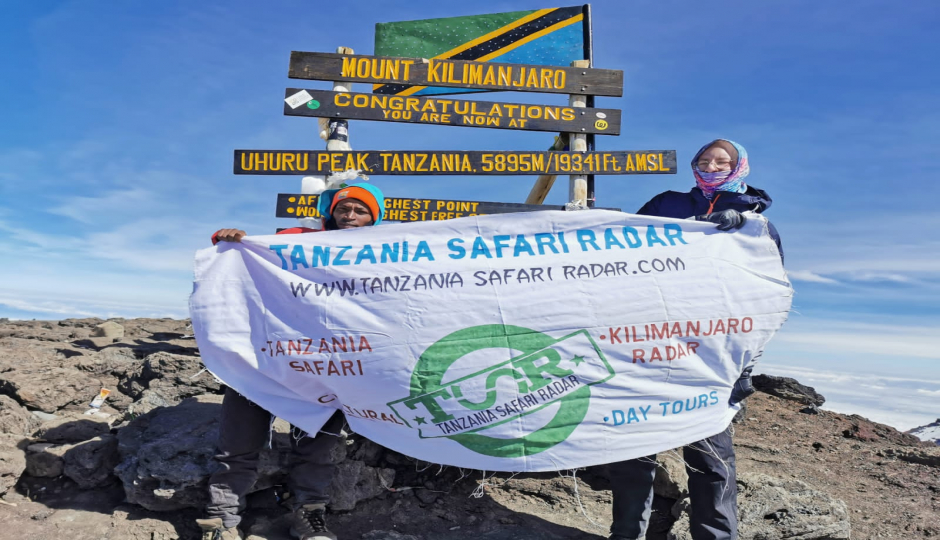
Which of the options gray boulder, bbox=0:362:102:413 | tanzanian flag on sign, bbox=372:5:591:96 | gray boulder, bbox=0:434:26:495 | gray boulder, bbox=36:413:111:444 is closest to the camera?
gray boulder, bbox=0:434:26:495

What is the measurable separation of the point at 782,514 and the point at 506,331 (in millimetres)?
2544

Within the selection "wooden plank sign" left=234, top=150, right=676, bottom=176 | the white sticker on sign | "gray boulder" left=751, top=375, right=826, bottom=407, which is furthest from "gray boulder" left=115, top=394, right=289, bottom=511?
"gray boulder" left=751, top=375, right=826, bottom=407

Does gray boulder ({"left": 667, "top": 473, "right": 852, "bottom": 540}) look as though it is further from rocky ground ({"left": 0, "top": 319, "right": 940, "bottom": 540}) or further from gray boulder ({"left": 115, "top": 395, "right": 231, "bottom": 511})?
gray boulder ({"left": 115, "top": 395, "right": 231, "bottom": 511})

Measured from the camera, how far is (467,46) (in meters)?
7.41

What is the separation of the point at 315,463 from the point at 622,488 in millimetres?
1956

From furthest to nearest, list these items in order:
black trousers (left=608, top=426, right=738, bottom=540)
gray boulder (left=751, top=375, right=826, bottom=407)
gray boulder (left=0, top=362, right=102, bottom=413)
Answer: gray boulder (left=751, top=375, right=826, bottom=407) → gray boulder (left=0, top=362, right=102, bottom=413) → black trousers (left=608, top=426, right=738, bottom=540)

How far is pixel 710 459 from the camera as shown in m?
3.75

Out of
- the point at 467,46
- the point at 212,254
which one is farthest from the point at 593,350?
the point at 467,46

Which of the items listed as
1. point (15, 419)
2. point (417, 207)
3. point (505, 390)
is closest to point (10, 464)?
point (15, 419)

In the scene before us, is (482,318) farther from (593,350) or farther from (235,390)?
(235,390)

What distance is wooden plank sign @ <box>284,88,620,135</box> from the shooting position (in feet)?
21.0

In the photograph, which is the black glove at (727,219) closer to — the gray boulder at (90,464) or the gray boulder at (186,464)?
the gray boulder at (186,464)

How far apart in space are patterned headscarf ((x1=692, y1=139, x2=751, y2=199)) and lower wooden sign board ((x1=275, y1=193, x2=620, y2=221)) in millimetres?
2332

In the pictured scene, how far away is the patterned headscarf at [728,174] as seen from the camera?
164 inches
